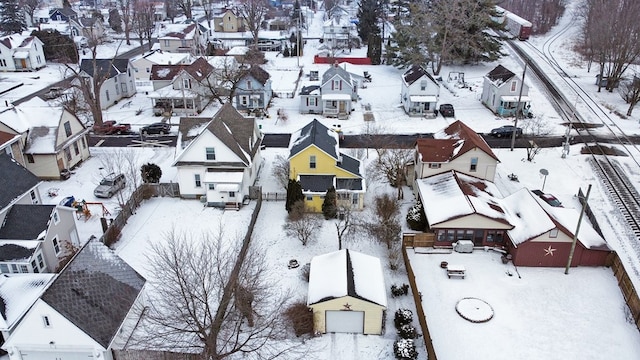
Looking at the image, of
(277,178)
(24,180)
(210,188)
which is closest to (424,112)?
(277,178)

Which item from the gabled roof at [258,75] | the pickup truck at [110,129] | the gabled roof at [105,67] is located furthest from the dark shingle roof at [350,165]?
the gabled roof at [105,67]

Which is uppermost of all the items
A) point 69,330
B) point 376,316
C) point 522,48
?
point 522,48

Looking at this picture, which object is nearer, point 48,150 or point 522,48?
point 48,150

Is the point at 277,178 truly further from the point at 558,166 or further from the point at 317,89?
the point at 558,166

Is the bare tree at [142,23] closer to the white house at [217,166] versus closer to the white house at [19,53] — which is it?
the white house at [19,53]

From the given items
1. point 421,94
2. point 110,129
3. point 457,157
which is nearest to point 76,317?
point 457,157

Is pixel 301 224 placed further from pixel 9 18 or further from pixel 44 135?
pixel 9 18

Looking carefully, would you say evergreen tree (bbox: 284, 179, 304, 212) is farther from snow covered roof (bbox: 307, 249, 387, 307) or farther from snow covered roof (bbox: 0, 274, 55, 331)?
snow covered roof (bbox: 0, 274, 55, 331)

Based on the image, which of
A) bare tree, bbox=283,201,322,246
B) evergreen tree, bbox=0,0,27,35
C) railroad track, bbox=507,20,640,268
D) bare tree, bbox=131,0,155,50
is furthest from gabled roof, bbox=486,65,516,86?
evergreen tree, bbox=0,0,27,35
